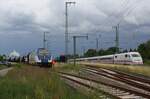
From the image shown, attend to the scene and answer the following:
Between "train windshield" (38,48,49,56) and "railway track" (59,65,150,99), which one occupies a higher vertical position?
"train windshield" (38,48,49,56)

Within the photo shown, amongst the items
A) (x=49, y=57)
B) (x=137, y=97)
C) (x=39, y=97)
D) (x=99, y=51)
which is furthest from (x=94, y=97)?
(x=99, y=51)

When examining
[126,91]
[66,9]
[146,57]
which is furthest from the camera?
[146,57]

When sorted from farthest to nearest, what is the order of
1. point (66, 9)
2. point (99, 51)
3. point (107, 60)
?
point (99, 51)
point (107, 60)
point (66, 9)

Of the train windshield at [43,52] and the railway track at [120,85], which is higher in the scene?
the train windshield at [43,52]

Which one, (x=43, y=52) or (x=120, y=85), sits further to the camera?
(x=43, y=52)

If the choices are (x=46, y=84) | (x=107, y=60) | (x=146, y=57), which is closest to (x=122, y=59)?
(x=107, y=60)

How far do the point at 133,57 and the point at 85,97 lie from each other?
6163 cm

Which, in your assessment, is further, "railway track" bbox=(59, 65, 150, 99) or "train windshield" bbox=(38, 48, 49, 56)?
"train windshield" bbox=(38, 48, 49, 56)

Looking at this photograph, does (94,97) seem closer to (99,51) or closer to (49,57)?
(49,57)

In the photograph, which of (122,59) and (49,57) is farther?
(122,59)

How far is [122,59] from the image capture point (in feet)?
267

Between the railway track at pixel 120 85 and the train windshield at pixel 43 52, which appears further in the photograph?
the train windshield at pixel 43 52

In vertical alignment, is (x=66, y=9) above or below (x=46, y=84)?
above

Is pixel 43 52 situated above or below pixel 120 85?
above
